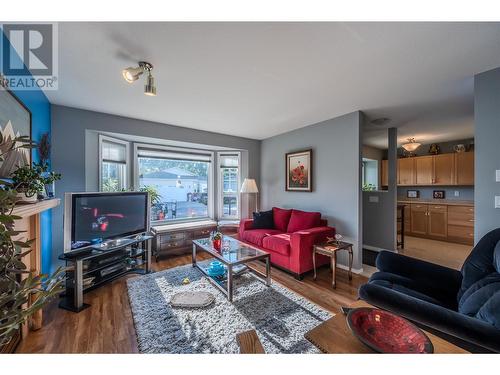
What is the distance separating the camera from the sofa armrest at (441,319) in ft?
3.07

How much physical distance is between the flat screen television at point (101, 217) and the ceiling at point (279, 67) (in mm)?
1258

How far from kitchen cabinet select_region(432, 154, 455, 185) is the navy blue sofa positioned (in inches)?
162

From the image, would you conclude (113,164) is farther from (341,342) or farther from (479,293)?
(479,293)

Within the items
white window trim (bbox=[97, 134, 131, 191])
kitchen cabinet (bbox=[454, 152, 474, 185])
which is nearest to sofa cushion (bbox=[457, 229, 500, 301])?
kitchen cabinet (bbox=[454, 152, 474, 185])

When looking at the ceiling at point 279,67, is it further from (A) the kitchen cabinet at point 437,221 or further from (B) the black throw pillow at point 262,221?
(A) the kitchen cabinet at point 437,221

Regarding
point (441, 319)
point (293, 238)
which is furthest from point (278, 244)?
point (441, 319)

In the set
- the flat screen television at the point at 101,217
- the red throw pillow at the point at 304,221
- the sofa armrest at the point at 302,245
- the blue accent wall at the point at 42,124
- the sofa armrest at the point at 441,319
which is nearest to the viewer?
the sofa armrest at the point at 441,319

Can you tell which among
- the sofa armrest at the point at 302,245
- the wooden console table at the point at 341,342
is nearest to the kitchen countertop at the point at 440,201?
the sofa armrest at the point at 302,245

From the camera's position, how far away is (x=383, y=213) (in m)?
3.80

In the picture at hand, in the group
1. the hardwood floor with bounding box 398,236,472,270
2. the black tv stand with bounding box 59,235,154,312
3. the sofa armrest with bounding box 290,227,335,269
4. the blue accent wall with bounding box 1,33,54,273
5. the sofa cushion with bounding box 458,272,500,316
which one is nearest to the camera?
the sofa cushion with bounding box 458,272,500,316

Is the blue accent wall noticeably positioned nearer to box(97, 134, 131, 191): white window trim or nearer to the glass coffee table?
box(97, 134, 131, 191): white window trim

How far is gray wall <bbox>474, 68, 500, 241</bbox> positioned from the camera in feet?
5.91

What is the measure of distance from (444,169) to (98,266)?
6890 millimetres

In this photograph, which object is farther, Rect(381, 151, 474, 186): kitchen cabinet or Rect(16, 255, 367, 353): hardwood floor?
Rect(381, 151, 474, 186): kitchen cabinet
